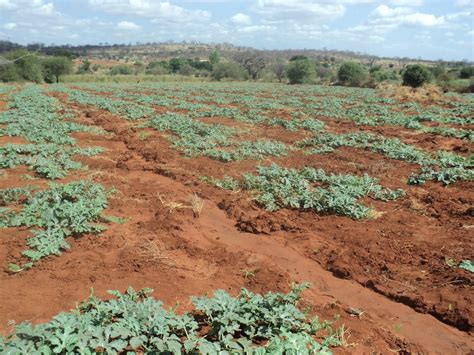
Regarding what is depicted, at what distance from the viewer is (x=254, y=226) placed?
6.95 metres

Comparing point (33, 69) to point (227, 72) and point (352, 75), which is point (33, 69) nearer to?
point (227, 72)

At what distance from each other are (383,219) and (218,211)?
3.24 meters

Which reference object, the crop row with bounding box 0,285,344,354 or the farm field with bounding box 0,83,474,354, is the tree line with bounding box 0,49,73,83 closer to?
the farm field with bounding box 0,83,474,354

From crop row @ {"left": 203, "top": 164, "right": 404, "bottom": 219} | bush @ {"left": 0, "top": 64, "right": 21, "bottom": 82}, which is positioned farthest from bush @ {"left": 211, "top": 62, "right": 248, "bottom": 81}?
crop row @ {"left": 203, "top": 164, "right": 404, "bottom": 219}

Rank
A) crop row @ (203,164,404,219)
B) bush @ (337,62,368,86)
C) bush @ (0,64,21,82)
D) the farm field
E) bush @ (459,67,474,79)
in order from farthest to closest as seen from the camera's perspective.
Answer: bush @ (459,67,474,79) → bush @ (337,62,368,86) → bush @ (0,64,21,82) → crop row @ (203,164,404,219) → the farm field

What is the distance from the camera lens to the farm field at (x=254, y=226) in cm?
483

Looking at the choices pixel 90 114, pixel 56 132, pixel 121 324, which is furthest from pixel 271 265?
pixel 90 114

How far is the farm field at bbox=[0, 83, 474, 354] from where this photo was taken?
483 centimetres

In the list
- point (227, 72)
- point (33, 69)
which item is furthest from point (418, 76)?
point (33, 69)

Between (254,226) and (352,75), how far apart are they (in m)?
50.3

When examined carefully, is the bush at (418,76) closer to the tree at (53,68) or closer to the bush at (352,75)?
the bush at (352,75)

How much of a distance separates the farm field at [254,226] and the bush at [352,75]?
40490 millimetres

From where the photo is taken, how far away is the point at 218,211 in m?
7.72

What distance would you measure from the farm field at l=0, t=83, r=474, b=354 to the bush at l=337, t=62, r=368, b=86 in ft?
133
